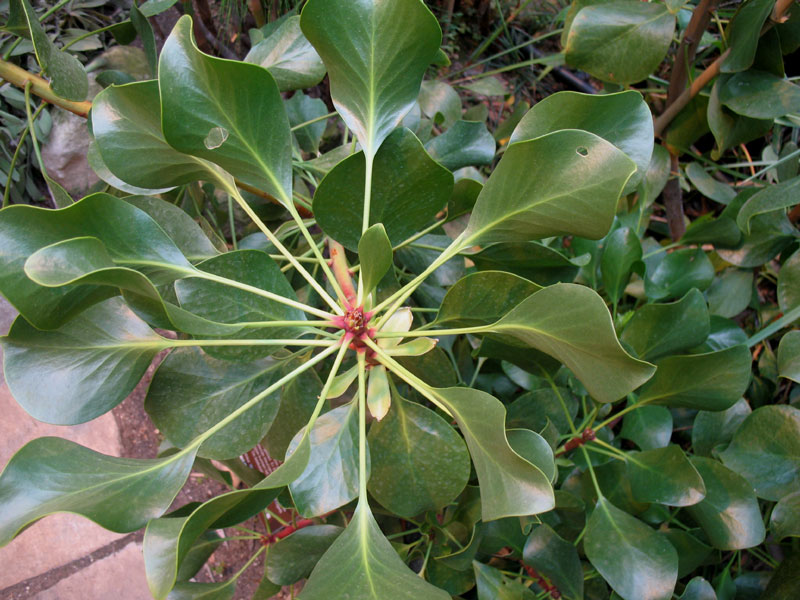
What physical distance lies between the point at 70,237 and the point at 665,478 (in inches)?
22.9

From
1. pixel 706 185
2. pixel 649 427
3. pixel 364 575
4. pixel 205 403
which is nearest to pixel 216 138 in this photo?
pixel 205 403

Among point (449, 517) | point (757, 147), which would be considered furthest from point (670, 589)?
point (757, 147)

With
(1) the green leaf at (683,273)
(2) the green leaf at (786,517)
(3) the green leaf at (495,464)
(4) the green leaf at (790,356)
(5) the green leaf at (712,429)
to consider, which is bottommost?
(5) the green leaf at (712,429)

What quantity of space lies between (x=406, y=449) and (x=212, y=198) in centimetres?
54

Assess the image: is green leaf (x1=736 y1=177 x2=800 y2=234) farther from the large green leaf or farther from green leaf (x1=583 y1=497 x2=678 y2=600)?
the large green leaf

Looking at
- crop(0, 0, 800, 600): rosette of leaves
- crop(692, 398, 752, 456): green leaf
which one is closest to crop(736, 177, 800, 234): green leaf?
crop(0, 0, 800, 600): rosette of leaves

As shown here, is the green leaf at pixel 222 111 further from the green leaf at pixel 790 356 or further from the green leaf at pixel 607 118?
the green leaf at pixel 790 356

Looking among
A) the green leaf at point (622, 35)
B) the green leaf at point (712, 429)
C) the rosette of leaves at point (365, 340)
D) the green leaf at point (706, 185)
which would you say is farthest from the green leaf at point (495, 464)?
the green leaf at point (706, 185)

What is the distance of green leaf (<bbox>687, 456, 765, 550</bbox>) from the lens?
58 cm

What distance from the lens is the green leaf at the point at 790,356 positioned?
22.6 inches

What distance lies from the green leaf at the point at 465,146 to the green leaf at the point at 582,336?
275 millimetres

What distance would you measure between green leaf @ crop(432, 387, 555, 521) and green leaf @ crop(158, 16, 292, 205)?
251 mm

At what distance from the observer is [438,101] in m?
0.89

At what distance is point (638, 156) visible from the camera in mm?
438
